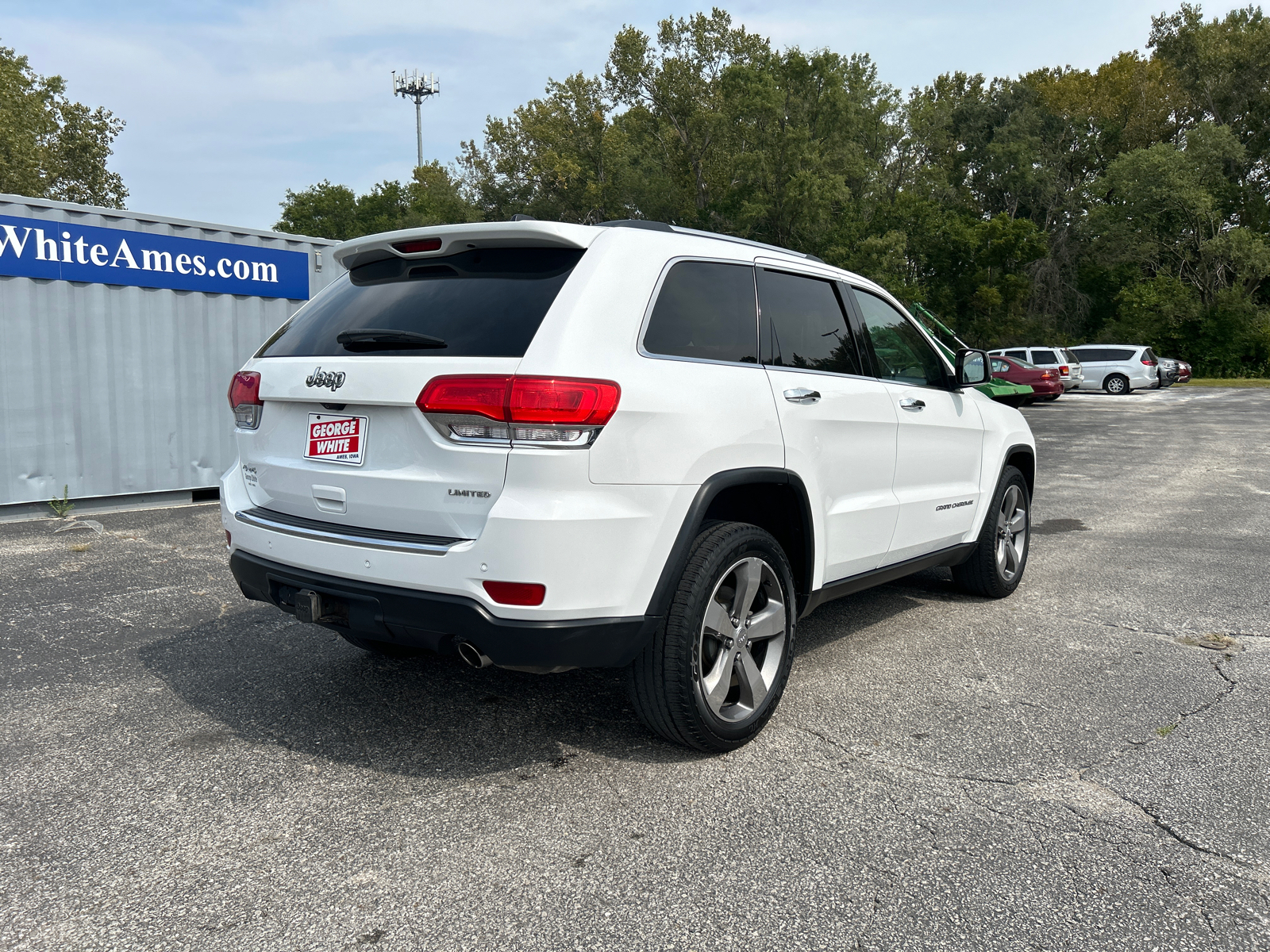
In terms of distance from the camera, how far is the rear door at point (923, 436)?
15.1 ft

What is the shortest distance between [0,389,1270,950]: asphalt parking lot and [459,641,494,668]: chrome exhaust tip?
18.6 inches

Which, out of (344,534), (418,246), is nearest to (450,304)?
(418,246)

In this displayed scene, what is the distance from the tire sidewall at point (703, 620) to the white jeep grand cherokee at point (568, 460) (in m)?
0.01

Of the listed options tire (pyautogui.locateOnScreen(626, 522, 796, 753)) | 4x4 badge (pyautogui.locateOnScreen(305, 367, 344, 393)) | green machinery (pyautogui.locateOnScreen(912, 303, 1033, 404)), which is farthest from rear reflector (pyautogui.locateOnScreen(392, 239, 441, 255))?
green machinery (pyautogui.locateOnScreen(912, 303, 1033, 404))

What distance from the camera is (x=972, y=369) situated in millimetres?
5297

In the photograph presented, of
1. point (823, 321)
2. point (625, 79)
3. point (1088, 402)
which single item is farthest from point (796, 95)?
point (823, 321)

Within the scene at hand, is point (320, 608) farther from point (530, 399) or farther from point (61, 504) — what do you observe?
point (61, 504)

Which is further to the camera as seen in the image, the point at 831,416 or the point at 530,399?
the point at 831,416

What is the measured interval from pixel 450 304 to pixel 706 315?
0.94 meters

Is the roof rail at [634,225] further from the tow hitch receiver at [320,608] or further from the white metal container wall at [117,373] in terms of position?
the white metal container wall at [117,373]

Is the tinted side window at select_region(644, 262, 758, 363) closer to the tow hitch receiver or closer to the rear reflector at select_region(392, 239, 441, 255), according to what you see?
the rear reflector at select_region(392, 239, 441, 255)

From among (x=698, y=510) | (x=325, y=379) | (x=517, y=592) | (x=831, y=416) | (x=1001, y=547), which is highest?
(x=325, y=379)

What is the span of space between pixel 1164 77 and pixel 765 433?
209 ft

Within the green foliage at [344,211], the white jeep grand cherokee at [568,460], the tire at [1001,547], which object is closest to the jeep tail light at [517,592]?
the white jeep grand cherokee at [568,460]
